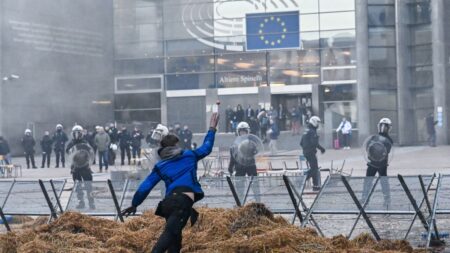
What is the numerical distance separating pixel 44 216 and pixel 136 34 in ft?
78.8

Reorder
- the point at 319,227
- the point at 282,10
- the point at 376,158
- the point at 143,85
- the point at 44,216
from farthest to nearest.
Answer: the point at 143,85
the point at 282,10
the point at 376,158
the point at 44,216
the point at 319,227

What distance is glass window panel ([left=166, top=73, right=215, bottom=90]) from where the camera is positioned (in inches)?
1391

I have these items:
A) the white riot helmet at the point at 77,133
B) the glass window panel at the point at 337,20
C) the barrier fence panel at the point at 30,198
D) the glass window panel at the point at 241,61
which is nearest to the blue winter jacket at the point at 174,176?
the barrier fence panel at the point at 30,198

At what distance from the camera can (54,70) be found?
31.5 meters

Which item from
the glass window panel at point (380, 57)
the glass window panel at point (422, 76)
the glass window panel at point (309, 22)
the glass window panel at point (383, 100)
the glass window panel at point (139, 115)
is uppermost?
the glass window panel at point (309, 22)

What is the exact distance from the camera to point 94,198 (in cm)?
1048

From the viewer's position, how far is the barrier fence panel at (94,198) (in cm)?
1020

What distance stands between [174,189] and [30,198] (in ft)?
13.7

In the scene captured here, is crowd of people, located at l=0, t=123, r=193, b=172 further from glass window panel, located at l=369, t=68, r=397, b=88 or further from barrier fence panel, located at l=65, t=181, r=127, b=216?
barrier fence panel, located at l=65, t=181, r=127, b=216

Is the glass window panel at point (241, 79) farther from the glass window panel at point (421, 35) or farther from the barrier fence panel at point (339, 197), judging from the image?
the barrier fence panel at point (339, 197)

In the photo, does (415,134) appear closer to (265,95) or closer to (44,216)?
(265,95)

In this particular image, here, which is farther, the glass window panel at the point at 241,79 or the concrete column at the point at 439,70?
the glass window panel at the point at 241,79

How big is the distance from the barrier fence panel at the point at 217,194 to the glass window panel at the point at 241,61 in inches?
969

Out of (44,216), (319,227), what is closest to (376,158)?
(319,227)
